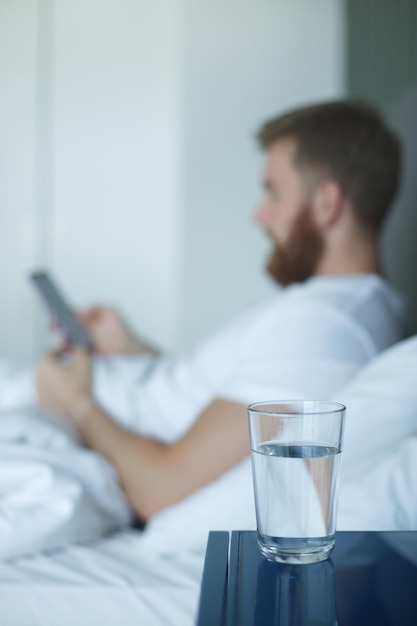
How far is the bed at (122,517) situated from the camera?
0.64 metres

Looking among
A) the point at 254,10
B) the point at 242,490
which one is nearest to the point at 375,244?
the point at 242,490

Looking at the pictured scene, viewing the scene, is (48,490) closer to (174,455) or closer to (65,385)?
(174,455)

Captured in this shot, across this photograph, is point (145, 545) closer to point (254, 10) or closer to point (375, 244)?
point (375, 244)

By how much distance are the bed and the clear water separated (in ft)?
0.67

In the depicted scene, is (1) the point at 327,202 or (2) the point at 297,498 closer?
(2) the point at 297,498

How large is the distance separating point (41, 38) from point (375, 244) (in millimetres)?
1950

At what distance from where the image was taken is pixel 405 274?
1.60 metres

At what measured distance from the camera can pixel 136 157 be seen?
256 centimetres

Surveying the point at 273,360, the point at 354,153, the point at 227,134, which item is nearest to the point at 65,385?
the point at 273,360

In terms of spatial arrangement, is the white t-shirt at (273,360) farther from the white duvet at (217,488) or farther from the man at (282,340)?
the white duvet at (217,488)

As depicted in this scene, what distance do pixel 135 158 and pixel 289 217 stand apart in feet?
4.61

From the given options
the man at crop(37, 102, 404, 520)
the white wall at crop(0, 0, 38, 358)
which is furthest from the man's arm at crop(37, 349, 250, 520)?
the white wall at crop(0, 0, 38, 358)

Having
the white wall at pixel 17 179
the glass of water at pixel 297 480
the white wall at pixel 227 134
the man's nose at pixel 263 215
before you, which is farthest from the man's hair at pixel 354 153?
the white wall at pixel 17 179

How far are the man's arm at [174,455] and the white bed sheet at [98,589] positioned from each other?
0.12m
